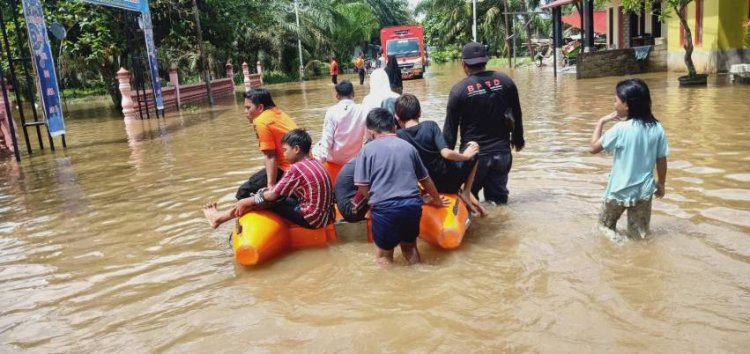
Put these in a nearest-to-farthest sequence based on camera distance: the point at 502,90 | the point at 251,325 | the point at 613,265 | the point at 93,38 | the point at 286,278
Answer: the point at 251,325
the point at 613,265
the point at 286,278
the point at 502,90
the point at 93,38

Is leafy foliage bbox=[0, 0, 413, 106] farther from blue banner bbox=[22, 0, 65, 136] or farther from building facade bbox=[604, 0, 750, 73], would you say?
building facade bbox=[604, 0, 750, 73]

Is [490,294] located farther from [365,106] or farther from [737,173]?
[737,173]

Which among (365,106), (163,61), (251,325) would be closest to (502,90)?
(365,106)

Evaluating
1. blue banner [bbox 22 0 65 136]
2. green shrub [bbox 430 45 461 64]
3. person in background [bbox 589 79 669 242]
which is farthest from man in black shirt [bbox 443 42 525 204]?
green shrub [bbox 430 45 461 64]

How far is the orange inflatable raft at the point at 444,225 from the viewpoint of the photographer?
4.82 m

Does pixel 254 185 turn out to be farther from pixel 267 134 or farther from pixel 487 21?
pixel 487 21

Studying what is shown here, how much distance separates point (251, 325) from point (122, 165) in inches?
284

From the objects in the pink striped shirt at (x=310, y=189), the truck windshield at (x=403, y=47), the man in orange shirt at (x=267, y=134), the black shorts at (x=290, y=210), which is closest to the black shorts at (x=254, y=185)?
the man in orange shirt at (x=267, y=134)

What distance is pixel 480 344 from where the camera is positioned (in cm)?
345

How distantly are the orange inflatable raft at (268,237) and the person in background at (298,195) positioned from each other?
8cm

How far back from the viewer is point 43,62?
11375 millimetres

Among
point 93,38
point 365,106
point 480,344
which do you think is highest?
point 93,38

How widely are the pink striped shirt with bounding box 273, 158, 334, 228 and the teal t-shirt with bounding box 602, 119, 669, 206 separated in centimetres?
216

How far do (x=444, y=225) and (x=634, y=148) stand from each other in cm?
148
